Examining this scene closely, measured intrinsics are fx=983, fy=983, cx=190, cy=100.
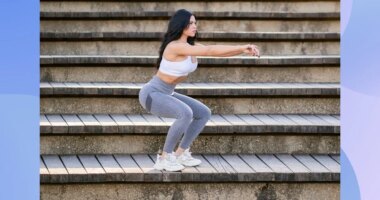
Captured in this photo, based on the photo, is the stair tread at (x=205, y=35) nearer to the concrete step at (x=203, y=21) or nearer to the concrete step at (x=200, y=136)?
the concrete step at (x=203, y=21)

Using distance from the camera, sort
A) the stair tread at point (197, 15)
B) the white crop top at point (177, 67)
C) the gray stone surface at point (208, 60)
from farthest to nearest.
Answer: the stair tread at point (197, 15) < the gray stone surface at point (208, 60) < the white crop top at point (177, 67)

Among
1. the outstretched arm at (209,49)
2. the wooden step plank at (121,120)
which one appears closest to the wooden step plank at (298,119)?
the outstretched arm at (209,49)

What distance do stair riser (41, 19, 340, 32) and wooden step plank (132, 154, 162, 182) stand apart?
6.29 feet

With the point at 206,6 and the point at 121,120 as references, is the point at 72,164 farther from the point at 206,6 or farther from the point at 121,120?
the point at 206,6

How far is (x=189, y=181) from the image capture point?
5355mm

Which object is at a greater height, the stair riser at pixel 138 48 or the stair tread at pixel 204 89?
the stair riser at pixel 138 48

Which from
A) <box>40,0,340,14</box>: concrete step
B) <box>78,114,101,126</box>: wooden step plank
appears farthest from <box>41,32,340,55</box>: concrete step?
<box>78,114,101,126</box>: wooden step plank

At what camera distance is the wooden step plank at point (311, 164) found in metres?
5.51

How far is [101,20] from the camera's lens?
7.54 meters

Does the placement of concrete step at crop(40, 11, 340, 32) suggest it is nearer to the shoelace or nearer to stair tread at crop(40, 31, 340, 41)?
stair tread at crop(40, 31, 340, 41)

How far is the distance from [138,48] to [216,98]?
1110 millimetres

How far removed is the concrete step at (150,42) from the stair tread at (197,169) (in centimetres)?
154

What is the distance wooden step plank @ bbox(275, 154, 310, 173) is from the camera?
5.48m
